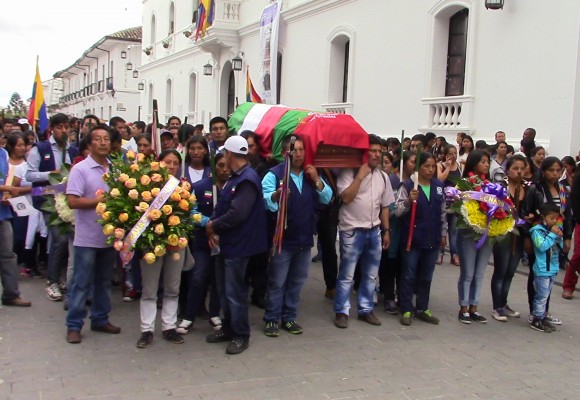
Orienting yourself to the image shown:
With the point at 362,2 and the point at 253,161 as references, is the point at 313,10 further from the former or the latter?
the point at 253,161

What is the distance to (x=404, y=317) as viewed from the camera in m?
6.40

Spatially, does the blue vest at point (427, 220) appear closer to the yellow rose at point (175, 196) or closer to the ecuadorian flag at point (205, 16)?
the yellow rose at point (175, 196)

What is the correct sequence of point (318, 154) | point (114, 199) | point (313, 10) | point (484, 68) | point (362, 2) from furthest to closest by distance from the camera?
point (313, 10)
point (362, 2)
point (484, 68)
point (318, 154)
point (114, 199)

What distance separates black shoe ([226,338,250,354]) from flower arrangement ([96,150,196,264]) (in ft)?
3.06

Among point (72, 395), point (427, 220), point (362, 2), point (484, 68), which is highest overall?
point (362, 2)

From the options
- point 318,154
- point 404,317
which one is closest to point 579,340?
point 404,317

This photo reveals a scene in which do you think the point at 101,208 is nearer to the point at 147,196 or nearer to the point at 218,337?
the point at 147,196

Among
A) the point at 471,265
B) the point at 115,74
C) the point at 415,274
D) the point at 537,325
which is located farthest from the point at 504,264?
the point at 115,74

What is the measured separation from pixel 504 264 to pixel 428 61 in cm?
765

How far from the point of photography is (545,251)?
248 inches

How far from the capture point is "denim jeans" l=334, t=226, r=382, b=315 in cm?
618

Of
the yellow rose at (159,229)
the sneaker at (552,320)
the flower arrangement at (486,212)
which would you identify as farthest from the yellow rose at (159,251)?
the sneaker at (552,320)

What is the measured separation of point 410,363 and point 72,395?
8.74 ft

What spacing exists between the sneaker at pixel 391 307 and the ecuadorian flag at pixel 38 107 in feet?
21.7
